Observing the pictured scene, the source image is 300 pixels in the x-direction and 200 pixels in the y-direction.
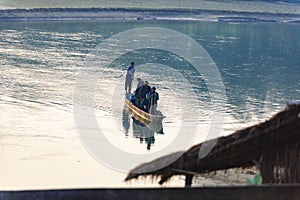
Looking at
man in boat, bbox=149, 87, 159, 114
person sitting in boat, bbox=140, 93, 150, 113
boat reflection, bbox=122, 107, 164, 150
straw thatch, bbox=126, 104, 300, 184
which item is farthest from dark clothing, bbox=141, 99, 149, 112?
straw thatch, bbox=126, 104, 300, 184

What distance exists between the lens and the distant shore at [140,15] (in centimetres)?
5678

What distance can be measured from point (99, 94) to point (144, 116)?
4.96 meters

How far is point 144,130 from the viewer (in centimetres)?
2225

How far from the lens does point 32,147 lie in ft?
62.6

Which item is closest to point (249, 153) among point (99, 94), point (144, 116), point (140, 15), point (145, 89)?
point (144, 116)

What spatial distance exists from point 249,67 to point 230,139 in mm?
34644

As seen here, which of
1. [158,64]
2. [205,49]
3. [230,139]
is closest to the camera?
[230,139]

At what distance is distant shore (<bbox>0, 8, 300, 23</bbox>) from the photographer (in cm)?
5678

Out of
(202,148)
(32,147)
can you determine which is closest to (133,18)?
(32,147)

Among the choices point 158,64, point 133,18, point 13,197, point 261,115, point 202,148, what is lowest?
point 13,197

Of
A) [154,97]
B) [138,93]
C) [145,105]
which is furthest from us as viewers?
[138,93]

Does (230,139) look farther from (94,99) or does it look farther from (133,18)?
(133,18)

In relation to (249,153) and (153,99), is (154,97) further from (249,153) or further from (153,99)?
(249,153)

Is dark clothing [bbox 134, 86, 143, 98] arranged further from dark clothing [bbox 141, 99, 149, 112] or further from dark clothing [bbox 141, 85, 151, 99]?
dark clothing [bbox 141, 99, 149, 112]
